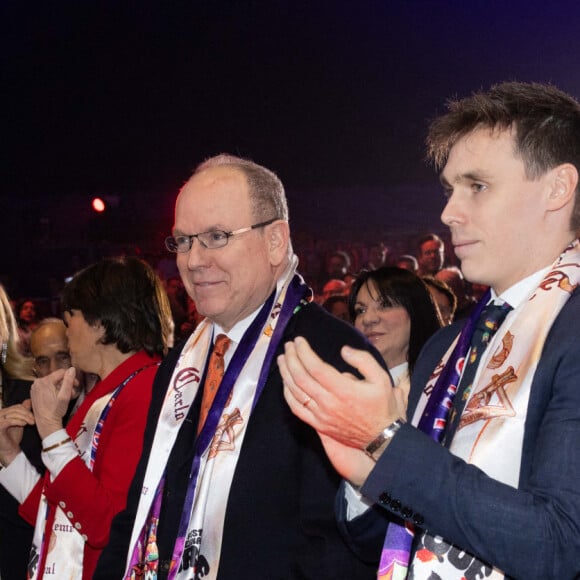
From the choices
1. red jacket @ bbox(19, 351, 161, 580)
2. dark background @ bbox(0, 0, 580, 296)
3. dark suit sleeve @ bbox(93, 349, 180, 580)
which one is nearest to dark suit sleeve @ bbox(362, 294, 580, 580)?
dark suit sleeve @ bbox(93, 349, 180, 580)

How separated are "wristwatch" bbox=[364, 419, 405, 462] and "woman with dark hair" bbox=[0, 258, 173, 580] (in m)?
1.43

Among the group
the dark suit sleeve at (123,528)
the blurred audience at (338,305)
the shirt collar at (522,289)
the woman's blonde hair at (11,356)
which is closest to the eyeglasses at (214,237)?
the dark suit sleeve at (123,528)

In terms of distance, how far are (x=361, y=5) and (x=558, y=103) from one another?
8526 millimetres

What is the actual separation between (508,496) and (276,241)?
1204mm

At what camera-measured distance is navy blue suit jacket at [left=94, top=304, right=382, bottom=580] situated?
1782 millimetres

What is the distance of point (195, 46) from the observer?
10.2 meters

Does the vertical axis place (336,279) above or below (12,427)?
above

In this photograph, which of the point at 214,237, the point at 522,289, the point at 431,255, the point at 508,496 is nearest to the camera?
the point at 508,496

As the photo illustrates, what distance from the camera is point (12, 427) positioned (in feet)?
9.96

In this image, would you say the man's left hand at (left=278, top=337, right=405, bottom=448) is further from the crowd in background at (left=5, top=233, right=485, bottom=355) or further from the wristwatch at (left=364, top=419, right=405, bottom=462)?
the crowd in background at (left=5, top=233, right=485, bottom=355)

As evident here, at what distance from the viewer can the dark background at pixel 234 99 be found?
952cm

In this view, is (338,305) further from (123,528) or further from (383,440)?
(383,440)

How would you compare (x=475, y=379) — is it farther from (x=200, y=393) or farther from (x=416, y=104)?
(x=416, y=104)

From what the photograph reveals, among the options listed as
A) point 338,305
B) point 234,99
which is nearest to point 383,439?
point 338,305
